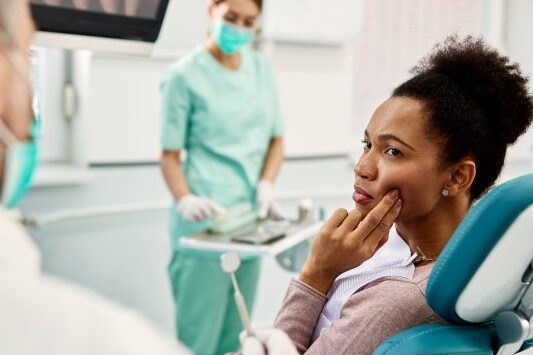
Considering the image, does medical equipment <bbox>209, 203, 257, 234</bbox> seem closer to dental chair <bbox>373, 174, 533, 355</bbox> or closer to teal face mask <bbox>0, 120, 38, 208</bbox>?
dental chair <bbox>373, 174, 533, 355</bbox>

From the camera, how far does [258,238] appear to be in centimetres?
204

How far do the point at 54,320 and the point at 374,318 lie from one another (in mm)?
738

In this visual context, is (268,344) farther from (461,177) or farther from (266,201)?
(266,201)

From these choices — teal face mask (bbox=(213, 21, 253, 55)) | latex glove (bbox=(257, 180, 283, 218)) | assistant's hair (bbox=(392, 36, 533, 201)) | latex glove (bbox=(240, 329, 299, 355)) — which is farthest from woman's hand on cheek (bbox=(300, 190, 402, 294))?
teal face mask (bbox=(213, 21, 253, 55))

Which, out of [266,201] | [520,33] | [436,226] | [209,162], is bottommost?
[266,201]

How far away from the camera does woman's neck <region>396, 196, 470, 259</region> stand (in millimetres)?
1336

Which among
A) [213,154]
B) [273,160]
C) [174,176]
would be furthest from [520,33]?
[174,176]

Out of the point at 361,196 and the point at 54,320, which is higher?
the point at 54,320

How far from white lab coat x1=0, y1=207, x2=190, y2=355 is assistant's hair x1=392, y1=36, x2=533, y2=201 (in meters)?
0.87

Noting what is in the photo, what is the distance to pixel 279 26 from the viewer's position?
3.13 metres

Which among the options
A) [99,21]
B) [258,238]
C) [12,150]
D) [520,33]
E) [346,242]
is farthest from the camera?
[520,33]

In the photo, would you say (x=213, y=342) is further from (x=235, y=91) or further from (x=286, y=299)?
(x=286, y=299)

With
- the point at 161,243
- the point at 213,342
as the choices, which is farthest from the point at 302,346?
the point at 161,243

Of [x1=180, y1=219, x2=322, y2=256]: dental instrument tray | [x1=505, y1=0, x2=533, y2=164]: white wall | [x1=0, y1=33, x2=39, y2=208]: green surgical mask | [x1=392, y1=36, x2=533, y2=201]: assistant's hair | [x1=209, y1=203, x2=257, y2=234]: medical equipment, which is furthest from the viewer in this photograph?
Answer: [x1=505, y1=0, x2=533, y2=164]: white wall
